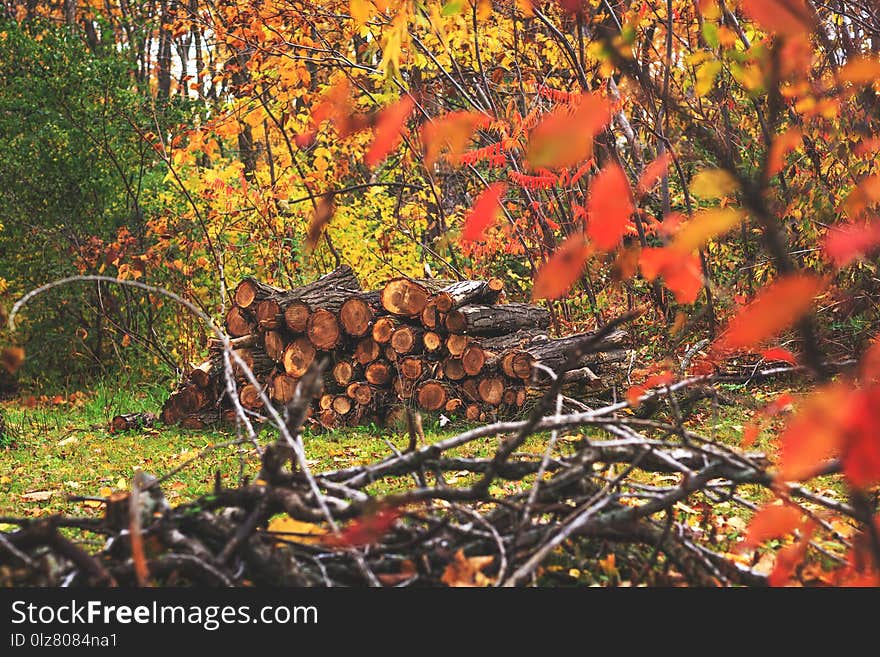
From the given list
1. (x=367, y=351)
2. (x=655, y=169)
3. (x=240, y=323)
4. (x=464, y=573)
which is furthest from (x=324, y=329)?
(x=464, y=573)

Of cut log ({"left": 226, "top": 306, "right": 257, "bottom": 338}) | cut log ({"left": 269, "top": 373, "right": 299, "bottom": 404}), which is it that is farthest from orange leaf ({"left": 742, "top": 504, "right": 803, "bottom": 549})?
cut log ({"left": 226, "top": 306, "right": 257, "bottom": 338})

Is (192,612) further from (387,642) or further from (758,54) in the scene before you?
(758,54)

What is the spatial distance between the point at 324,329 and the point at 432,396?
38.3 inches

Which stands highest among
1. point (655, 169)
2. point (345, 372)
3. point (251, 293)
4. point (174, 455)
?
point (655, 169)

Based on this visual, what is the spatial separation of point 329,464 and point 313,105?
451 cm

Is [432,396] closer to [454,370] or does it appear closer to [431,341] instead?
[454,370]

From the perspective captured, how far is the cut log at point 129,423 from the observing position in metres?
6.36

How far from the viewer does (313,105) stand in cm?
809

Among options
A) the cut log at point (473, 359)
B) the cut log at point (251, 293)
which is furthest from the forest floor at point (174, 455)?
the cut log at point (251, 293)

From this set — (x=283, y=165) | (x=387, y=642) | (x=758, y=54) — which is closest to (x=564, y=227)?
(x=283, y=165)

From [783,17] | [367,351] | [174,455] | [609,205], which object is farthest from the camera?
[367,351]

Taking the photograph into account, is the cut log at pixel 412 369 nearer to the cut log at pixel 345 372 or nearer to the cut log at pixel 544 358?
the cut log at pixel 345 372

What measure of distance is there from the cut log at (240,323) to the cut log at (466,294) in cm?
155

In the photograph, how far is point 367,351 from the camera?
611 cm
